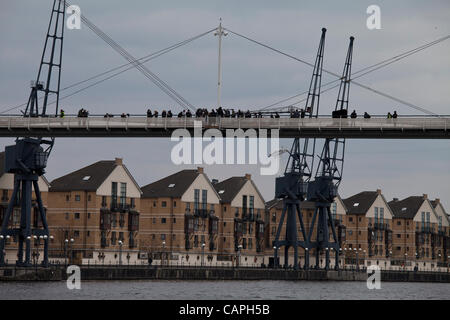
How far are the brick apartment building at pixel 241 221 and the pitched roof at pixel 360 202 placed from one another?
26.3 m

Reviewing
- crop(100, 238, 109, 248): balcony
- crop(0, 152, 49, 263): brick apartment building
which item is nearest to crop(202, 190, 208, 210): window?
crop(100, 238, 109, 248): balcony

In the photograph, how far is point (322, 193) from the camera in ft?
500

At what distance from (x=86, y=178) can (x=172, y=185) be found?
631 inches

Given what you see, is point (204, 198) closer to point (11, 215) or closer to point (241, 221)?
point (241, 221)

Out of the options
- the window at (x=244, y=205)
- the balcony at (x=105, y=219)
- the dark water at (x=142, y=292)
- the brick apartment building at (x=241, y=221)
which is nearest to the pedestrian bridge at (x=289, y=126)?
the dark water at (x=142, y=292)

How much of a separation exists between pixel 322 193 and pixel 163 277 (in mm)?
43141

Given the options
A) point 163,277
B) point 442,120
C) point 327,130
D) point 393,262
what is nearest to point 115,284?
point 163,277

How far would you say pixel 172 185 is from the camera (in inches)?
6068

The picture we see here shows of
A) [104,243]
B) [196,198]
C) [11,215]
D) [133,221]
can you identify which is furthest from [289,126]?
[196,198]

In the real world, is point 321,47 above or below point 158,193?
above

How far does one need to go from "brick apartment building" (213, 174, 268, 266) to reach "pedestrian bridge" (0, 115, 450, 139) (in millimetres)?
64856

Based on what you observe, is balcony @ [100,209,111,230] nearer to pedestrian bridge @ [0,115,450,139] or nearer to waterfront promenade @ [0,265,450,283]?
waterfront promenade @ [0,265,450,283]
